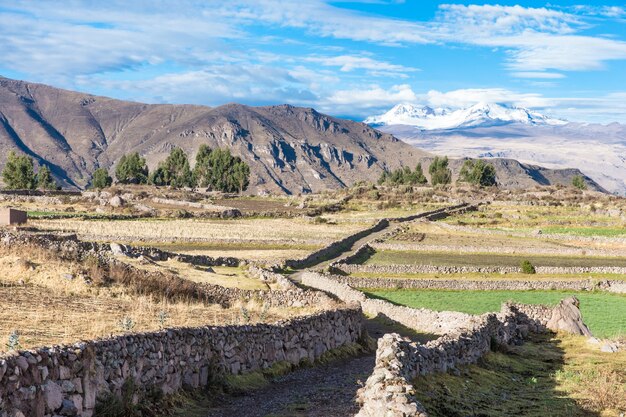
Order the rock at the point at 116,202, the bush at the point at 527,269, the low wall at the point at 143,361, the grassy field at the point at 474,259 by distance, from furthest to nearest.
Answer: the rock at the point at 116,202, the grassy field at the point at 474,259, the bush at the point at 527,269, the low wall at the point at 143,361

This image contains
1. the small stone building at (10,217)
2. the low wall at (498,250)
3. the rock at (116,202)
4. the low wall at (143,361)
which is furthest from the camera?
the rock at (116,202)

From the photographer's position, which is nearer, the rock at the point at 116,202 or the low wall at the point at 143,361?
the low wall at the point at 143,361

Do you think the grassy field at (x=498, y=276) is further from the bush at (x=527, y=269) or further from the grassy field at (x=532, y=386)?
the grassy field at (x=532, y=386)

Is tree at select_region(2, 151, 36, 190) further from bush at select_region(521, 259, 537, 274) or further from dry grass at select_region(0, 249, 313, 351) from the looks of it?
dry grass at select_region(0, 249, 313, 351)

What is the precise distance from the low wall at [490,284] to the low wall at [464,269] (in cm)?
501

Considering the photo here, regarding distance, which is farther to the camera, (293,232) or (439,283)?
(293,232)

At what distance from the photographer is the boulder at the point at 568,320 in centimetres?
3581

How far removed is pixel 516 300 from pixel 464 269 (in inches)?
472

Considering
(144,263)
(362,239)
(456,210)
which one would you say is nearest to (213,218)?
(362,239)

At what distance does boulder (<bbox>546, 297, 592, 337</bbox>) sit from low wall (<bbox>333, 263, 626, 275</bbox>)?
2360 centimetres

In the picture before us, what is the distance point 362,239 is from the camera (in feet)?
280

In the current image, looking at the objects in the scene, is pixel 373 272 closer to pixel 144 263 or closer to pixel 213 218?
pixel 144 263

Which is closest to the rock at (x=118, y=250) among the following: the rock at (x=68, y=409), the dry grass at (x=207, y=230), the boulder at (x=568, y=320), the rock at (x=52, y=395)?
the boulder at (x=568, y=320)

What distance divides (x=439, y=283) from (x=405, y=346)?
39.8m
